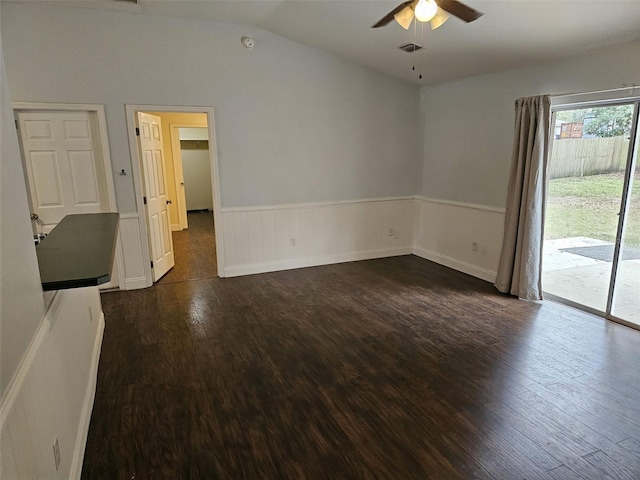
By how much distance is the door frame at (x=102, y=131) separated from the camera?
387 cm

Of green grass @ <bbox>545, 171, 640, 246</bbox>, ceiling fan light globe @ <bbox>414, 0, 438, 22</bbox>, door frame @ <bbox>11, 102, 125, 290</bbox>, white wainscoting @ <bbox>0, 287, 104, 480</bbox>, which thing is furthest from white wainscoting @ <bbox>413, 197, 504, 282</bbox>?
white wainscoting @ <bbox>0, 287, 104, 480</bbox>

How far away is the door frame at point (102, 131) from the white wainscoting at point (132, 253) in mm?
44

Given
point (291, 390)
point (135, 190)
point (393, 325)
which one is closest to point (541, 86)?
point (393, 325)

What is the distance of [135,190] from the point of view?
4375 mm

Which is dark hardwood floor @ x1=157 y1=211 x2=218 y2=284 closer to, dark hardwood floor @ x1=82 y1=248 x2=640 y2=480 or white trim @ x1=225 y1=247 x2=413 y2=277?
white trim @ x1=225 y1=247 x2=413 y2=277

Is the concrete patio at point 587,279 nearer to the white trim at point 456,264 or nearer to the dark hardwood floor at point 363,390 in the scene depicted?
the dark hardwood floor at point 363,390

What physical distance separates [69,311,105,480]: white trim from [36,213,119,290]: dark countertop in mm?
890

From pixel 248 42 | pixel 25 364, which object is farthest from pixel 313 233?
pixel 25 364

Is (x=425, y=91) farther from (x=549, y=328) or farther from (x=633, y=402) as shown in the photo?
(x=633, y=402)

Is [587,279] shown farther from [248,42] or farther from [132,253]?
[132,253]

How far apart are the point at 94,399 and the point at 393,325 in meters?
2.36

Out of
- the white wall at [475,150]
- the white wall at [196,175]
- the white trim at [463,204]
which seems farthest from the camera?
the white wall at [196,175]

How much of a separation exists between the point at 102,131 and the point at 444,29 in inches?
141

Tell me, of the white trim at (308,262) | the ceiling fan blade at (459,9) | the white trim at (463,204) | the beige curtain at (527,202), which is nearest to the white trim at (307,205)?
the white trim at (463,204)
